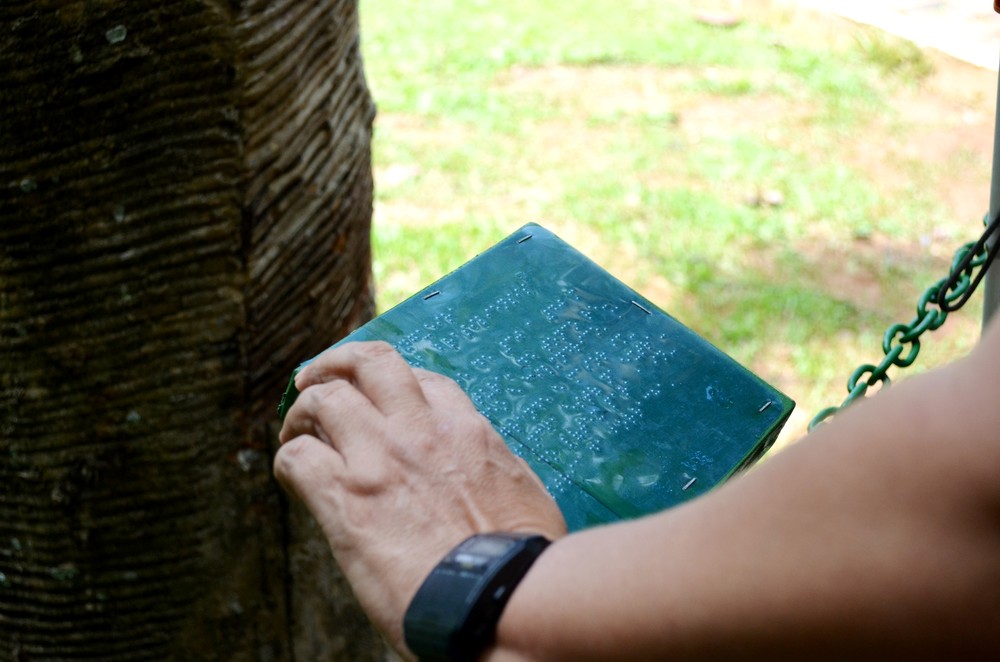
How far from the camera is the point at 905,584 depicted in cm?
78

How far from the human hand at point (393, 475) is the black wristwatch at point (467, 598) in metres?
0.03

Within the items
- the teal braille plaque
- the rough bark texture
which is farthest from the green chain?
the rough bark texture

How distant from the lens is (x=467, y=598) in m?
1.01

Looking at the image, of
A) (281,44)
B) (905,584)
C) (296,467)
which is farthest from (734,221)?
(905,584)

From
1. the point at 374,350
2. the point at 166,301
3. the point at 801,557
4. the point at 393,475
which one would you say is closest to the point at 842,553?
the point at 801,557

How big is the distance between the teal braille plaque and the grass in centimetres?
257

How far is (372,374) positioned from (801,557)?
0.60 m

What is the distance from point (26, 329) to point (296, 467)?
95cm

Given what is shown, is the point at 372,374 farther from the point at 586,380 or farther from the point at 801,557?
the point at 801,557

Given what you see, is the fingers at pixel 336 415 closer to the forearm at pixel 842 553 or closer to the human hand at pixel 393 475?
the human hand at pixel 393 475

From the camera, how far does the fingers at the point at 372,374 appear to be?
1238mm

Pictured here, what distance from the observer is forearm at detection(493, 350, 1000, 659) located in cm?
75

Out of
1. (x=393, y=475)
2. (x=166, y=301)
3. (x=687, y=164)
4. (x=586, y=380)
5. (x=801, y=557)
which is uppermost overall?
(x=801, y=557)

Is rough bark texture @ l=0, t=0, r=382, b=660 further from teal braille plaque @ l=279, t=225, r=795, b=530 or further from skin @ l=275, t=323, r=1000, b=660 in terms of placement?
skin @ l=275, t=323, r=1000, b=660
